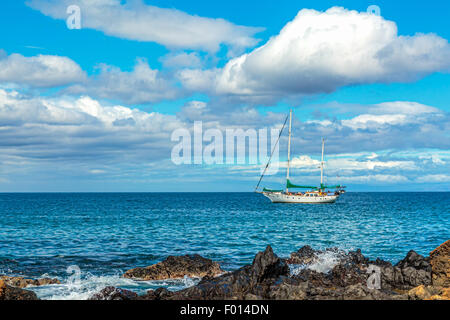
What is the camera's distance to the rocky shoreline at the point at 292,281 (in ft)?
44.0

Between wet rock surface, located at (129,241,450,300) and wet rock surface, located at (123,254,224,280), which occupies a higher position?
wet rock surface, located at (129,241,450,300)

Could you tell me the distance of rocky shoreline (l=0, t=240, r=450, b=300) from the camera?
13414 mm

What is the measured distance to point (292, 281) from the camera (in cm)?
1616

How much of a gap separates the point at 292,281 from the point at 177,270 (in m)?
8.16

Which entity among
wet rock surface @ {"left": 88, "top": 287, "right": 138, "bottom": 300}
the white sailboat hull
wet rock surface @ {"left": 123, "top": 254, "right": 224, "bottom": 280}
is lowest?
the white sailboat hull

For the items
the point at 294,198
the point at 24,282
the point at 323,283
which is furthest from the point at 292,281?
the point at 294,198

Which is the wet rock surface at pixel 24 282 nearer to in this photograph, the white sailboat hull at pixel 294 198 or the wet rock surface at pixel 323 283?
the wet rock surface at pixel 323 283

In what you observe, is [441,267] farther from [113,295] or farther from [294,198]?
[294,198]

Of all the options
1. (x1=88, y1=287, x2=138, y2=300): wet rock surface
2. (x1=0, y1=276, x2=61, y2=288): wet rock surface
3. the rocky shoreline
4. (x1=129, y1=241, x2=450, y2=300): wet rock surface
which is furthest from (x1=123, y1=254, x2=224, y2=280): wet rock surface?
(x1=88, y1=287, x2=138, y2=300): wet rock surface

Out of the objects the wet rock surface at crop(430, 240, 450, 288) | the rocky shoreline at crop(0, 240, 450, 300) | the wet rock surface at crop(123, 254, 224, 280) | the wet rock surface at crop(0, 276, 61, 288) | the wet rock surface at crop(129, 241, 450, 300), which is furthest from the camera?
the wet rock surface at crop(123, 254, 224, 280)

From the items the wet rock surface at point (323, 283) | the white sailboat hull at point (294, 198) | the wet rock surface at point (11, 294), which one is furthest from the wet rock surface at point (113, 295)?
the white sailboat hull at point (294, 198)

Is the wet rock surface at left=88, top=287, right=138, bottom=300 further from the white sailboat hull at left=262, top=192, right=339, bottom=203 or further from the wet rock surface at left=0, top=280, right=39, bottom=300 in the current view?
the white sailboat hull at left=262, top=192, right=339, bottom=203
